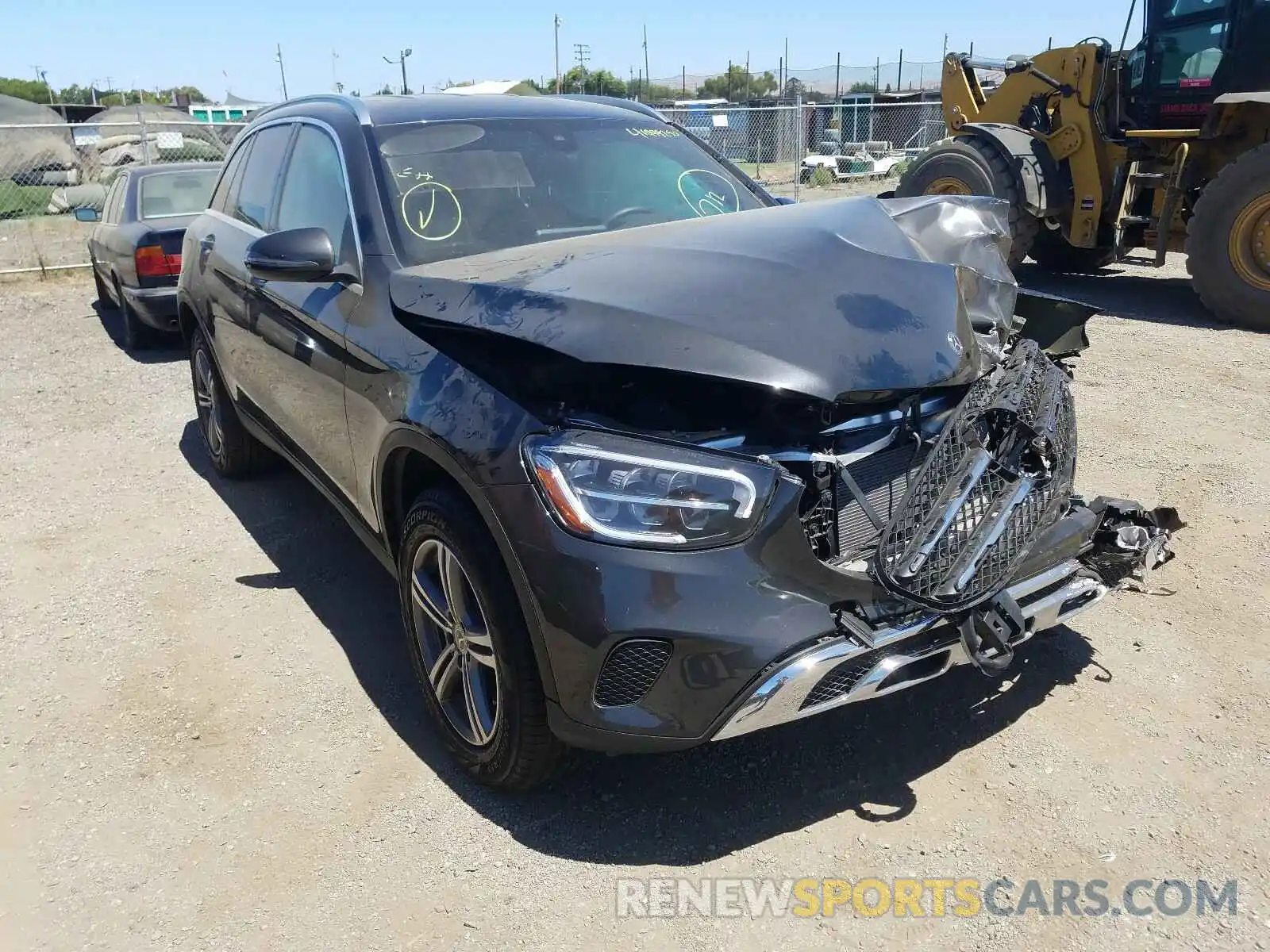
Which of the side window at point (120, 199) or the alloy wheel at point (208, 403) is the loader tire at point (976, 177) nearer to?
the alloy wheel at point (208, 403)

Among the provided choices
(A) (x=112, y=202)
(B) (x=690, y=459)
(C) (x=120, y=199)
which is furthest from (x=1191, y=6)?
(A) (x=112, y=202)

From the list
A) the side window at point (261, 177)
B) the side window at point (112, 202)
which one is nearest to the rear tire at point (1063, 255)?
the side window at point (261, 177)

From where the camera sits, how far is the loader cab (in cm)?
816

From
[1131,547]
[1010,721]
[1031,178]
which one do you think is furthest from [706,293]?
[1031,178]

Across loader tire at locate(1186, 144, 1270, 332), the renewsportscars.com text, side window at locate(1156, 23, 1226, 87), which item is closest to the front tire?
the renewsportscars.com text

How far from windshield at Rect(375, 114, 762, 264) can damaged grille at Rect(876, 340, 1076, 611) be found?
5.35 feet

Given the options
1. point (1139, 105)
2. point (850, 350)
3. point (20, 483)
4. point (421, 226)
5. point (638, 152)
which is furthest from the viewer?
point (1139, 105)

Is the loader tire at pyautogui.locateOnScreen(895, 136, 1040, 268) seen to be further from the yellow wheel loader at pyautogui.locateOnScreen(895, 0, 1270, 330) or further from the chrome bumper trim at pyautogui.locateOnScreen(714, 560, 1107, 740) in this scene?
the chrome bumper trim at pyautogui.locateOnScreen(714, 560, 1107, 740)

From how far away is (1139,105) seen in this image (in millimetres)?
8984

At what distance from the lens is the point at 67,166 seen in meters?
20.4

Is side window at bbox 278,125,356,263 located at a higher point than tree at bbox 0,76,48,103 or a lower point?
lower

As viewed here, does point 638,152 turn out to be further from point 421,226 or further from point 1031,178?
point 1031,178

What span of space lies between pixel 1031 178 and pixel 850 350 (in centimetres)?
789

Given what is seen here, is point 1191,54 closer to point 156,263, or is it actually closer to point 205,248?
point 205,248
